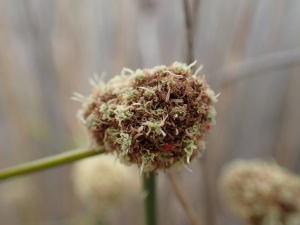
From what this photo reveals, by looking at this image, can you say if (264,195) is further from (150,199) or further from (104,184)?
(104,184)

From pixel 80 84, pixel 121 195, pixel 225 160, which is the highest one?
pixel 80 84

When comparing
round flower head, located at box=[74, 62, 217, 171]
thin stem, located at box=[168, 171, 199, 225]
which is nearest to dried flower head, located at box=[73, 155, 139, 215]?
thin stem, located at box=[168, 171, 199, 225]

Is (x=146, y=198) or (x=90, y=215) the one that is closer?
(x=146, y=198)

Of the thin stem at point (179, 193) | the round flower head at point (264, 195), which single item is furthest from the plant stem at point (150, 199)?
the round flower head at point (264, 195)

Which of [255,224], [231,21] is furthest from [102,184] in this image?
[231,21]

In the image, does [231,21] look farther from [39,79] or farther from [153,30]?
[39,79]

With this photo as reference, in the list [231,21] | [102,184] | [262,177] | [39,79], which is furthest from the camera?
[39,79]

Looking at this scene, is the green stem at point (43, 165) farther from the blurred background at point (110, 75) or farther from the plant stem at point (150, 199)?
the blurred background at point (110, 75)

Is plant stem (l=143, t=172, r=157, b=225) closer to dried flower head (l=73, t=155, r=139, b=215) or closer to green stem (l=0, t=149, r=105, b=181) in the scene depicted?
green stem (l=0, t=149, r=105, b=181)
